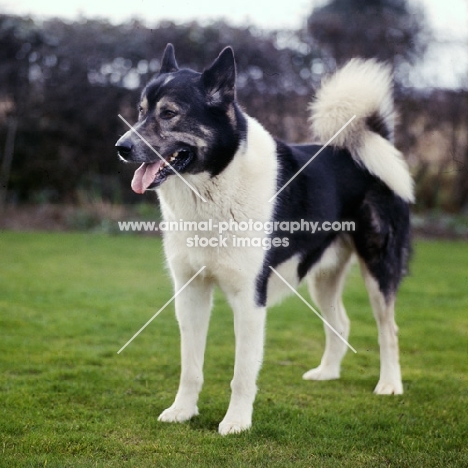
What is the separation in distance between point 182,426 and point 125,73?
24.1 ft

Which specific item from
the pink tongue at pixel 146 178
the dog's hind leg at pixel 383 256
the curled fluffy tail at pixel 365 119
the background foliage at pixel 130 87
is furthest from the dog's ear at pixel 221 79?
the background foliage at pixel 130 87

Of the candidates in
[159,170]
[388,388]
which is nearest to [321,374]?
[388,388]

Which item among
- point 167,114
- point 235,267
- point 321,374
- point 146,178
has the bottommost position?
point 321,374

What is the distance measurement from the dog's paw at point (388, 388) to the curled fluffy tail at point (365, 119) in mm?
1101

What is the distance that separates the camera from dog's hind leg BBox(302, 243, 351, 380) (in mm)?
3844

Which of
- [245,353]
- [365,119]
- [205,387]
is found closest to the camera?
[245,353]

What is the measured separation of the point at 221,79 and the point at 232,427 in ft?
5.31

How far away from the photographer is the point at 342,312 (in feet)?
13.5

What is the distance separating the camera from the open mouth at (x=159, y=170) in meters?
2.81

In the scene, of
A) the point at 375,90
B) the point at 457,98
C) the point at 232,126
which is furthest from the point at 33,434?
the point at 457,98

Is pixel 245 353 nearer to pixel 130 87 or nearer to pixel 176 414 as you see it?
pixel 176 414

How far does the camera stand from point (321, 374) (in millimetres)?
3824

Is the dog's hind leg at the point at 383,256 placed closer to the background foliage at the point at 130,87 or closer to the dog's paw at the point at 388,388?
the dog's paw at the point at 388,388

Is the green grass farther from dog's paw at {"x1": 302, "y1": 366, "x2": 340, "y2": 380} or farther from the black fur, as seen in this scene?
the black fur
